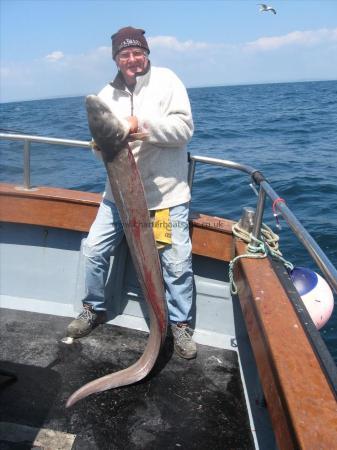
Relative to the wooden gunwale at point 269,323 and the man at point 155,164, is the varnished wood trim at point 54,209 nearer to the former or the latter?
the wooden gunwale at point 269,323

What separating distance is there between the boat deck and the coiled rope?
77cm

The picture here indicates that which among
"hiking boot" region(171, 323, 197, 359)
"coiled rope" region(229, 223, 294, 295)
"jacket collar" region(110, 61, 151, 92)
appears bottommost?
"hiking boot" region(171, 323, 197, 359)

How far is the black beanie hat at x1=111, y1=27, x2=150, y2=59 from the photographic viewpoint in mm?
3006

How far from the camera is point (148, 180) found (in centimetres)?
322

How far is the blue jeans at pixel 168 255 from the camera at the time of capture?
3371mm

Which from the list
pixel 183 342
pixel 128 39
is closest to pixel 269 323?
pixel 183 342

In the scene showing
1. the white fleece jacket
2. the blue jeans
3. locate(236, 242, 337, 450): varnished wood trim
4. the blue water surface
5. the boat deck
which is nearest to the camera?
locate(236, 242, 337, 450): varnished wood trim

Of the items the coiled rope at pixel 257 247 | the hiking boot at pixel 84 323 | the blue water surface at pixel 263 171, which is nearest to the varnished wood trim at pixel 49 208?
the blue water surface at pixel 263 171

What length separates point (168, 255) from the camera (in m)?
3.40

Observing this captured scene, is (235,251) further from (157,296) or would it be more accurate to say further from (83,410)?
(83,410)

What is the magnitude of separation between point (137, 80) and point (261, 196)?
4.12 feet

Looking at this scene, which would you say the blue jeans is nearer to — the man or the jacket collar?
the man

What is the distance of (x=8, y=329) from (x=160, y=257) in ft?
5.04


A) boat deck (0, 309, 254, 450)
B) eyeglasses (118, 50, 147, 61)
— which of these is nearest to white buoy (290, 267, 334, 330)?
boat deck (0, 309, 254, 450)
